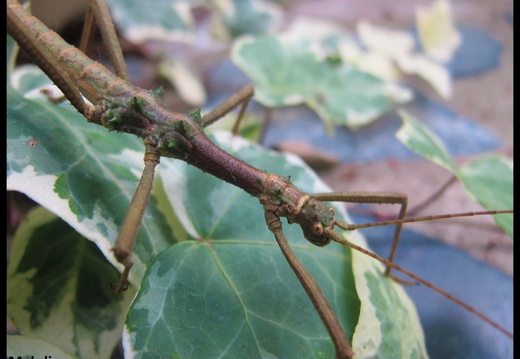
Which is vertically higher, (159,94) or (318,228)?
(159,94)

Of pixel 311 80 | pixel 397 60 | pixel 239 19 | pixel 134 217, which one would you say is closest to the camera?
pixel 134 217

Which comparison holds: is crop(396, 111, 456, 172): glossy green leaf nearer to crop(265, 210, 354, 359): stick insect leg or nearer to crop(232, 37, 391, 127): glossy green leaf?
crop(265, 210, 354, 359): stick insect leg

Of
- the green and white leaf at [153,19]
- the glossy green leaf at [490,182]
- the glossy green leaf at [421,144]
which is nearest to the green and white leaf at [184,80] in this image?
the green and white leaf at [153,19]

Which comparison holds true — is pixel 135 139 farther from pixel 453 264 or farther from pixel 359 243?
pixel 453 264

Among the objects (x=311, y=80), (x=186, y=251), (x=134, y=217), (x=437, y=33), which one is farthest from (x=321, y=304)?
(x=437, y=33)

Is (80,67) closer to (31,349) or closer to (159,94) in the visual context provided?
(159,94)

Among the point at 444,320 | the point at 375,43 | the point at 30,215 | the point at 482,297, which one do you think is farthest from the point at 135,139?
the point at 375,43

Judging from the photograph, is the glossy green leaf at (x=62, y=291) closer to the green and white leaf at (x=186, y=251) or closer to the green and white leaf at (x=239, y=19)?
the green and white leaf at (x=186, y=251)
